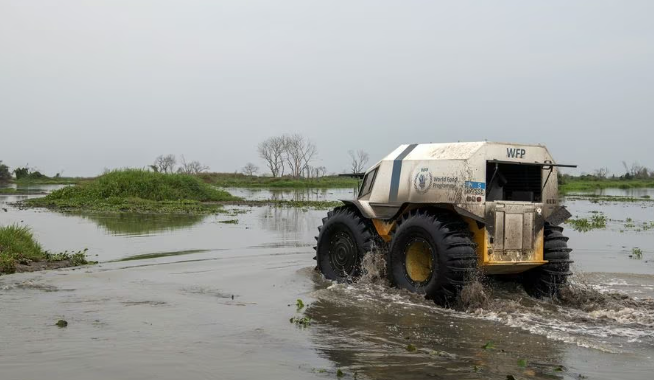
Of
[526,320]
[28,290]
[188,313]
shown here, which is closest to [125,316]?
[188,313]

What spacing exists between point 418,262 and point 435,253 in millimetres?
1021

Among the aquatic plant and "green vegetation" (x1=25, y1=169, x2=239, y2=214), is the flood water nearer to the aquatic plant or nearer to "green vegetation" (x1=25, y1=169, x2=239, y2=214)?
the aquatic plant

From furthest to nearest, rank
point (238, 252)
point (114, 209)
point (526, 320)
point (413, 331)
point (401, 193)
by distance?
1. point (114, 209)
2. point (238, 252)
3. point (401, 193)
4. point (526, 320)
5. point (413, 331)

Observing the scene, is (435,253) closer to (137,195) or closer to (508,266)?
(508,266)

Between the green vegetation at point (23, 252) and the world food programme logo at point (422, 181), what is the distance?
24.3 ft

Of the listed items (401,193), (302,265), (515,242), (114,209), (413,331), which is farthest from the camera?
(114,209)

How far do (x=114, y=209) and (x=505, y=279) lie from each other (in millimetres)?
23459

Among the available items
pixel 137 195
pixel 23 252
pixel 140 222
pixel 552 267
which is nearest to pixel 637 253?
pixel 552 267

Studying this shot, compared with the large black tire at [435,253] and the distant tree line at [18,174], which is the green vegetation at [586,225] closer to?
the large black tire at [435,253]

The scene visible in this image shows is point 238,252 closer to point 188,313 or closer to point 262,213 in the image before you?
point 188,313

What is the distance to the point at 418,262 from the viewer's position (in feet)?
34.4

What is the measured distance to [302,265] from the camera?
46.8 ft

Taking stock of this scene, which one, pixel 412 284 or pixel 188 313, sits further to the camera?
pixel 412 284

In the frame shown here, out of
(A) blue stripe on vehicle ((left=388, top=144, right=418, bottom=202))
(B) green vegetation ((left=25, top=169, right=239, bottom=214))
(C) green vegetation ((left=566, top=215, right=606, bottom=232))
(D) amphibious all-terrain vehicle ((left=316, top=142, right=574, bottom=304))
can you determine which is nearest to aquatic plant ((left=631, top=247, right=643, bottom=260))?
(C) green vegetation ((left=566, top=215, right=606, bottom=232))
